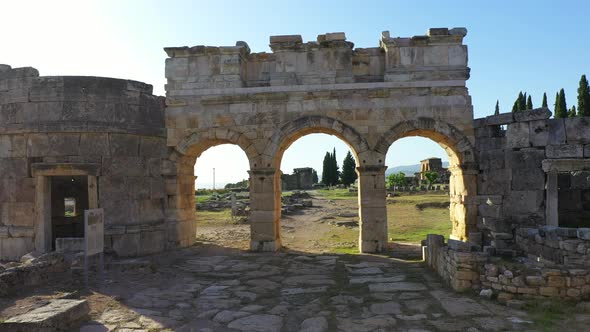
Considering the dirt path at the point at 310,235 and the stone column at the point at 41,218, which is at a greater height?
the stone column at the point at 41,218

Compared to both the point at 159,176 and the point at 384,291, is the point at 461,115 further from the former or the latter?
the point at 159,176

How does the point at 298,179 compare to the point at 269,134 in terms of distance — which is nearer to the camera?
the point at 269,134

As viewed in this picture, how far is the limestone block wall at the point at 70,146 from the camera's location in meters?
10.4

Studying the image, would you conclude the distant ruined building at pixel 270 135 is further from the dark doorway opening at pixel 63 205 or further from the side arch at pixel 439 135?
the dark doorway opening at pixel 63 205

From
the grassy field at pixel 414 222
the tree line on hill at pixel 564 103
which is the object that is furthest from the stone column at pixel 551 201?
the tree line on hill at pixel 564 103

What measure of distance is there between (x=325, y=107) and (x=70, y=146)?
628 centimetres

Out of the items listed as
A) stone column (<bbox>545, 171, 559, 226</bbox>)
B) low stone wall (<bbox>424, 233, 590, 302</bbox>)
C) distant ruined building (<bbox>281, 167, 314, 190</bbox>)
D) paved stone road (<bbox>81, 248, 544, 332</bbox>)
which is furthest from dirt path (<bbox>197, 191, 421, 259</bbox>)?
distant ruined building (<bbox>281, 167, 314, 190</bbox>)

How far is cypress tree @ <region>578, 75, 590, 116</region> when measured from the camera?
98.0ft

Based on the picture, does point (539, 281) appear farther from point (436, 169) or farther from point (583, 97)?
point (436, 169)

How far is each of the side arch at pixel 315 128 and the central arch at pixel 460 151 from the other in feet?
1.67

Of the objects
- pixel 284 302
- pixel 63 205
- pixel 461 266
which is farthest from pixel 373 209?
pixel 63 205

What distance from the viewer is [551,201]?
9883 millimetres

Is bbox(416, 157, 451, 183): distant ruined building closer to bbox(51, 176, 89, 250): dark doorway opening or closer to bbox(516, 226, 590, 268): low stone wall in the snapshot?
bbox(51, 176, 89, 250): dark doorway opening

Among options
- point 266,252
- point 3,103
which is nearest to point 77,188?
point 3,103
